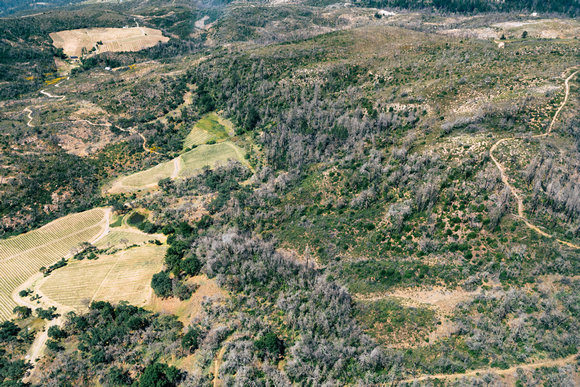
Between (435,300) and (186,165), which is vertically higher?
(435,300)

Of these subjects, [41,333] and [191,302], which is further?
[191,302]

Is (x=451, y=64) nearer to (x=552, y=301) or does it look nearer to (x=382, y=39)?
(x=382, y=39)

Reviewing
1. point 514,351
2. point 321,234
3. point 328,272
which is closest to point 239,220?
point 321,234

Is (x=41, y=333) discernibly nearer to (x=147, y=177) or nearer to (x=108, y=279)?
(x=108, y=279)

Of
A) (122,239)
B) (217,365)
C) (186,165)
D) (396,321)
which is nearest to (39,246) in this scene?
(122,239)

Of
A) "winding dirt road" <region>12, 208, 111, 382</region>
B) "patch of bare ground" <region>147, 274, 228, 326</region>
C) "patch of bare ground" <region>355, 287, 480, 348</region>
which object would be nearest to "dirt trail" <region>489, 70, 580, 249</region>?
"patch of bare ground" <region>355, 287, 480, 348</region>

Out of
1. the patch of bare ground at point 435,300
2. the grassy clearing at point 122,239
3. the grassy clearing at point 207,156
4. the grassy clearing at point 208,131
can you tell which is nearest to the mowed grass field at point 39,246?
the grassy clearing at point 122,239

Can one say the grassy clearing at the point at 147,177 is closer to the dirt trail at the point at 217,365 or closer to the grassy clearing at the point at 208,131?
the grassy clearing at the point at 208,131
